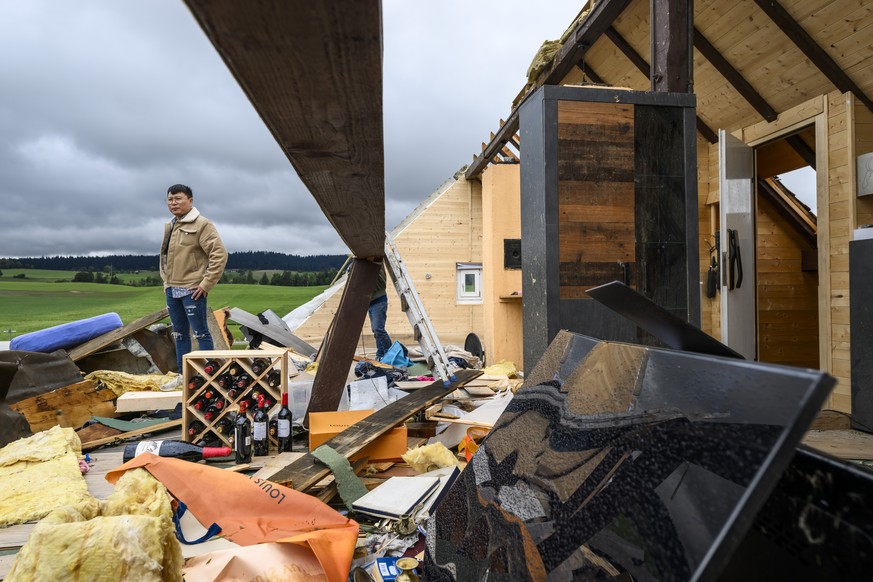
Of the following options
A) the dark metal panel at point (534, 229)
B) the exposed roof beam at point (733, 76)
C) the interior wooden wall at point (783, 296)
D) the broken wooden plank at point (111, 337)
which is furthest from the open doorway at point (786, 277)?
the broken wooden plank at point (111, 337)

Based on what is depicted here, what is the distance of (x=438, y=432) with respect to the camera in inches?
156

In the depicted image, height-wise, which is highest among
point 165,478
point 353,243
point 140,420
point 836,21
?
point 836,21

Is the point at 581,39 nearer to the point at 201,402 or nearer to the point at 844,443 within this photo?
the point at 844,443

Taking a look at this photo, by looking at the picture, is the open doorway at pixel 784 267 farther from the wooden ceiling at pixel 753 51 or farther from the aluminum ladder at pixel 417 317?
the aluminum ladder at pixel 417 317

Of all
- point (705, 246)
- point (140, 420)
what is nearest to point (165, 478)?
point (140, 420)

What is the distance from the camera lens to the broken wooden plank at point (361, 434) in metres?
2.52

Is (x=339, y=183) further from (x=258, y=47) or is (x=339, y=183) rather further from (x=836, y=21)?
(x=836, y=21)

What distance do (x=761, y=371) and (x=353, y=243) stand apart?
275 centimetres

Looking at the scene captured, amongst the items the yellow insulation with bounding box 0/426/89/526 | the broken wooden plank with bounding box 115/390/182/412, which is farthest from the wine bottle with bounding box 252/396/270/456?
the broken wooden plank with bounding box 115/390/182/412

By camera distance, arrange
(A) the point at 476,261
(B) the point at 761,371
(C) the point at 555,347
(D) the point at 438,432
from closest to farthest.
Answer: (B) the point at 761,371
(C) the point at 555,347
(D) the point at 438,432
(A) the point at 476,261

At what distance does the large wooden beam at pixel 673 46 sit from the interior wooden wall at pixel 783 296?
5.11 metres

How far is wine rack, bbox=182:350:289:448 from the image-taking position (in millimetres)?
3803

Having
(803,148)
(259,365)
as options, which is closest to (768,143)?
(803,148)

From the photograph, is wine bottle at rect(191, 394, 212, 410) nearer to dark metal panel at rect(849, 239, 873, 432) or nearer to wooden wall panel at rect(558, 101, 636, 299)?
wooden wall panel at rect(558, 101, 636, 299)
